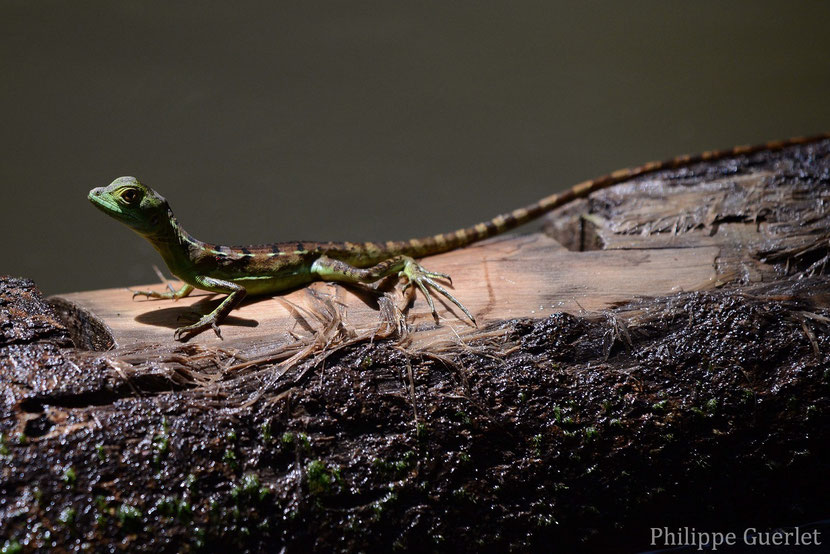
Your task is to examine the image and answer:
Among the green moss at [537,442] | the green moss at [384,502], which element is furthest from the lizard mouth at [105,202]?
the green moss at [537,442]

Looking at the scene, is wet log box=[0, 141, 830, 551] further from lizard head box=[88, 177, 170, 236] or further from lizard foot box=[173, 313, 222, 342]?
lizard head box=[88, 177, 170, 236]

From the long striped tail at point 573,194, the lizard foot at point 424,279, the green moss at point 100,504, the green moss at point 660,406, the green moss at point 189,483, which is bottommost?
the green moss at point 100,504

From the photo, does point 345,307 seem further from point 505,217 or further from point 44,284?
point 44,284

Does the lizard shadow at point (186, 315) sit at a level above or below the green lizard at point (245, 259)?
below

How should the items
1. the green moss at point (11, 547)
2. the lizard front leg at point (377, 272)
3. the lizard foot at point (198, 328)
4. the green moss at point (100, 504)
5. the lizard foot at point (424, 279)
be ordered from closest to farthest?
the green moss at point (11, 547) < the green moss at point (100, 504) < the lizard foot at point (198, 328) < the lizard foot at point (424, 279) < the lizard front leg at point (377, 272)

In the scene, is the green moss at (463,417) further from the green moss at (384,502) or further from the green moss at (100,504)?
the green moss at (100,504)

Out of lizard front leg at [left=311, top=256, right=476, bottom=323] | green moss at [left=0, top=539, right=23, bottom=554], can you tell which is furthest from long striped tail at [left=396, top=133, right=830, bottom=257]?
green moss at [left=0, top=539, right=23, bottom=554]

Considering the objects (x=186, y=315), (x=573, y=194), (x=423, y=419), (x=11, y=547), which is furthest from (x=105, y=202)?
(x=573, y=194)
